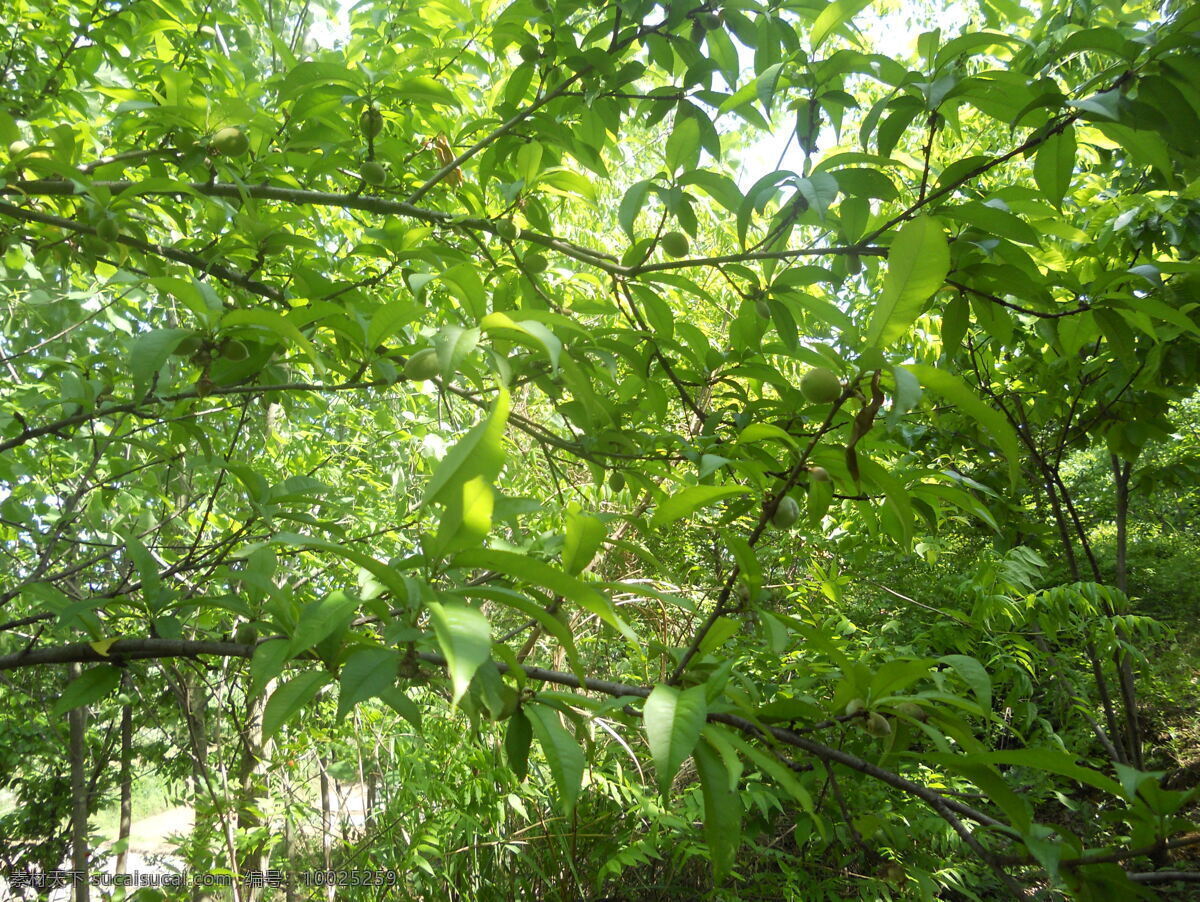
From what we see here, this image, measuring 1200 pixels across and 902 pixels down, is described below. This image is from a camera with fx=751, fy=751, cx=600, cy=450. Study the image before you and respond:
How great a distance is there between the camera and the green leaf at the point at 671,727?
613mm

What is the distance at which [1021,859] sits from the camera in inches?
30.9

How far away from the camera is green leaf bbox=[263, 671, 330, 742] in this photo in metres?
0.66

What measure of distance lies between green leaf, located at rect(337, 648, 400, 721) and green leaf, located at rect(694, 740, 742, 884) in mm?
308

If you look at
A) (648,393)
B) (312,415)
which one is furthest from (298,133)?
(312,415)

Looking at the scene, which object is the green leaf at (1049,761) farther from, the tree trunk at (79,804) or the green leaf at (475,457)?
the tree trunk at (79,804)

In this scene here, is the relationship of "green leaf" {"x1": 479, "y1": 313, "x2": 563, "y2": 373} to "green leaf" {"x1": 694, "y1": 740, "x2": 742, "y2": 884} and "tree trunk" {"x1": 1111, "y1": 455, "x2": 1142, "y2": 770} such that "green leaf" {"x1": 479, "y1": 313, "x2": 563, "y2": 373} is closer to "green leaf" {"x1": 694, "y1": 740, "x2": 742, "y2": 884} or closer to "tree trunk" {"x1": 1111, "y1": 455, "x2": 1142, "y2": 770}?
"green leaf" {"x1": 694, "y1": 740, "x2": 742, "y2": 884}

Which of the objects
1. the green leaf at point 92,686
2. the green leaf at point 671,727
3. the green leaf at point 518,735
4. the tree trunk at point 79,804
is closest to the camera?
the green leaf at point 671,727

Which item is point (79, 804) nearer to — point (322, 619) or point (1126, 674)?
point (322, 619)

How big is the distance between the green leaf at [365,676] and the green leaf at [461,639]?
0.34ft

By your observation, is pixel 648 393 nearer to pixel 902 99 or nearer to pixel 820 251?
pixel 820 251

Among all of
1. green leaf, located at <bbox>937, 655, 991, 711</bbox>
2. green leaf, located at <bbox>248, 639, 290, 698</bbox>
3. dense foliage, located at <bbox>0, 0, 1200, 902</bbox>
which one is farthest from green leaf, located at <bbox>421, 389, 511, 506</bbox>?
green leaf, located at <bbox>937, 655, 991, 711</bbox>

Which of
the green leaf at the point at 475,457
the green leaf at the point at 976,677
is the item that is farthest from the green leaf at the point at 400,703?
the green leaf at the point at 976,677

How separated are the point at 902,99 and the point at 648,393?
619 mm

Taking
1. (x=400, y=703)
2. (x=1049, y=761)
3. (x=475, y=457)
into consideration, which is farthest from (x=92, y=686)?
(x=1049, y=761)
